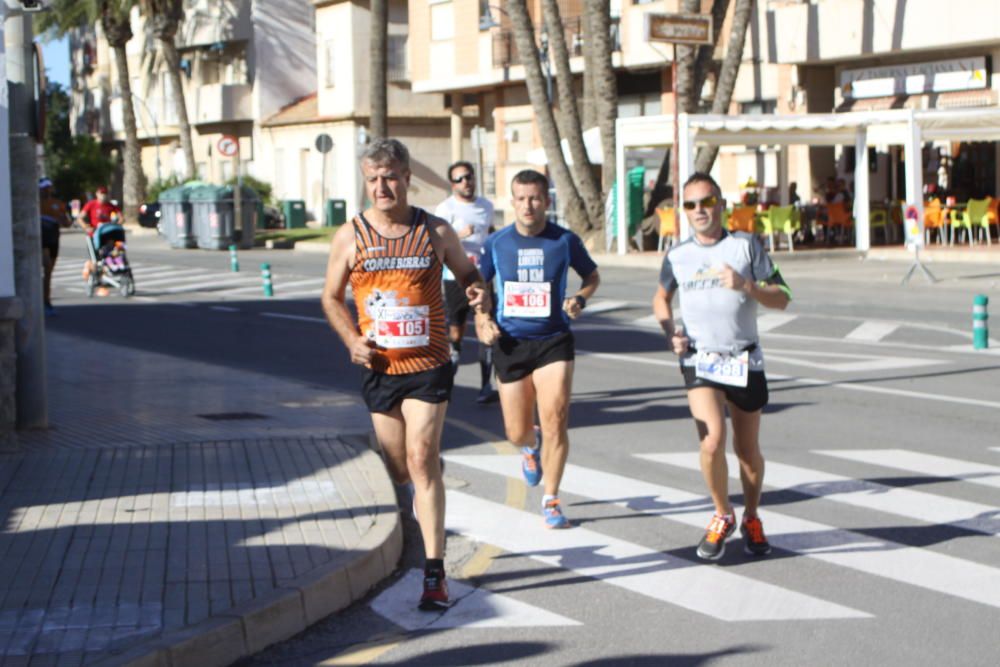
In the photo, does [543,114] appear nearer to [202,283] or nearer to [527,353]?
[202,283]

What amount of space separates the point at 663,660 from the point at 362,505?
2.67 metres

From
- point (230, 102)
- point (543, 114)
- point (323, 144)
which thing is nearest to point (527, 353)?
point (543, 114)

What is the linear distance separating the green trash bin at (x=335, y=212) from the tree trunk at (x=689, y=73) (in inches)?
825

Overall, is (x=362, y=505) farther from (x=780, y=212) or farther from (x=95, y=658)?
(x=780, y=212)

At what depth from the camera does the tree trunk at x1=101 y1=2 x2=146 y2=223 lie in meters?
62.0

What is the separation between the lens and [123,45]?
62.7m

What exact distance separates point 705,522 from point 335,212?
156 ft

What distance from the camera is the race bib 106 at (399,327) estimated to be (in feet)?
21.2

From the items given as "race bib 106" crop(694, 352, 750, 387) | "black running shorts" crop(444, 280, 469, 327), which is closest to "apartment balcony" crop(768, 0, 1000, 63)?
"black running shorts" crop(444, 280, 469, 327)

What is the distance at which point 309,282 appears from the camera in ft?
93.5

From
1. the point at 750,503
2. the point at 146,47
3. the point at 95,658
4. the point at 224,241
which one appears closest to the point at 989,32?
the point at 224,241

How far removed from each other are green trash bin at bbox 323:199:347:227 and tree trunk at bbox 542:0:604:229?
2111 cm

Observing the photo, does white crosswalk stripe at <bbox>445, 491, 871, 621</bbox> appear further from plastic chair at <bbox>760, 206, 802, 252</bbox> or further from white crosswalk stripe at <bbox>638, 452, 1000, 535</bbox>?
plastic chair at <bbox>760, 206, 802, 252</bbox>

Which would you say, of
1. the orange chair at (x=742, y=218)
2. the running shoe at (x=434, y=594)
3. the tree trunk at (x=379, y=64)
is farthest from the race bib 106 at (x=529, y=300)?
the tree trunk at (x=379, y=64)
